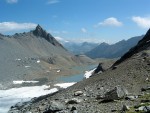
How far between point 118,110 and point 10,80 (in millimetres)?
177987

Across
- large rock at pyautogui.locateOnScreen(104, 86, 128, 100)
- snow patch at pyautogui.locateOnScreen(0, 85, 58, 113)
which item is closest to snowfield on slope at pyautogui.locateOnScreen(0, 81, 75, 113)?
snow patch at pyautogui.locateOnScreen(0, 85, 58, 113)

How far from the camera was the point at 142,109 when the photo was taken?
75.2ft

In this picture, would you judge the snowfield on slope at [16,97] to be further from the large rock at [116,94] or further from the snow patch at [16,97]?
the large rock at [116,94]

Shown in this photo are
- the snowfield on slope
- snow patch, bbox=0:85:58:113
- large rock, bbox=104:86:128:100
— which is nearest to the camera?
large rock, bbox=104:86:128:100

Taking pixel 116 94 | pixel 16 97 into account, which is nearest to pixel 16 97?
pixel 16 97

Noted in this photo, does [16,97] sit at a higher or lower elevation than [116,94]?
higher

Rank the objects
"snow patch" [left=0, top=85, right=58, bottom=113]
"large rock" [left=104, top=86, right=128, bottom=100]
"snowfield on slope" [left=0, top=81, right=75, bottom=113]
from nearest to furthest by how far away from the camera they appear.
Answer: "large rock" [left=104, top=86, right=128, bottom=100], "snowfield on slope" [left=0, top=81, right=75, bottom=113], "snow patch" [left=0, top=85, right=58, bottom=113]

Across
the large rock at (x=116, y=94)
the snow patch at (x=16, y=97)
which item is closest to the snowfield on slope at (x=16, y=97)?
the snow patch at (x=16, y=97)

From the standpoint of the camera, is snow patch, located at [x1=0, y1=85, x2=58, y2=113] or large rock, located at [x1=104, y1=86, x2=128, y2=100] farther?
snow patch, located at [x1=0, y1=85, x2=58, y2=113]

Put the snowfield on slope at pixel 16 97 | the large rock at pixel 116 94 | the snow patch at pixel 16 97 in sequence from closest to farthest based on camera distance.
A: the large rock at pixel 116 94 < the snowfield on slope at pixel 16 97 < the snow patch at pixel 16 97

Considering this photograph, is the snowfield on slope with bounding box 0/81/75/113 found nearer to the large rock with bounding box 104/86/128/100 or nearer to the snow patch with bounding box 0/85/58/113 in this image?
the snow patch with bounding box 0/85/58/113

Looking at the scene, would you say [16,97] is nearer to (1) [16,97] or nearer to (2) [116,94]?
(1) [16,97]

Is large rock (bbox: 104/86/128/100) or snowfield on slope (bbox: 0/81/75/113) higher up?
snowfield on slope (bbox: 0/81/75/113)

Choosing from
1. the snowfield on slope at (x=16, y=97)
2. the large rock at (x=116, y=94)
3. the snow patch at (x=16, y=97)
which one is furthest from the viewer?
the snow patch at (x=16, y=97)
